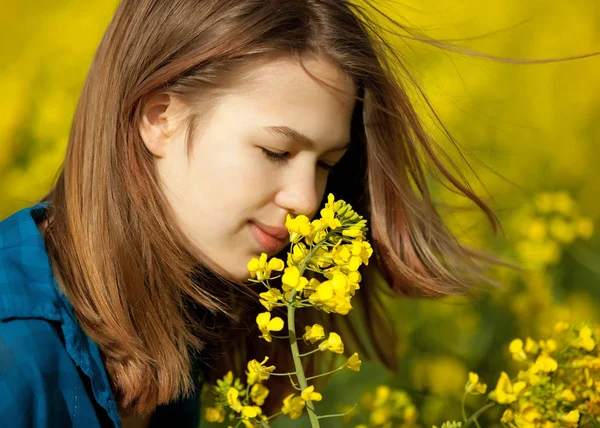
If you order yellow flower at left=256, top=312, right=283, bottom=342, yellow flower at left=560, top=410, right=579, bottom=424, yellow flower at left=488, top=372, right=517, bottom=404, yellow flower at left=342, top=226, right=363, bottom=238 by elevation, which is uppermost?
yellow flower at left=342, top=226, right=363, bottom=238

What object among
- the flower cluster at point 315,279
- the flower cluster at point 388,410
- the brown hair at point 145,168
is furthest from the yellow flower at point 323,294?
the flower cluster at point 388,410

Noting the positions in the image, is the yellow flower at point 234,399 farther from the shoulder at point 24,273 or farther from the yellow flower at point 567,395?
the yellow flower at point 567,395

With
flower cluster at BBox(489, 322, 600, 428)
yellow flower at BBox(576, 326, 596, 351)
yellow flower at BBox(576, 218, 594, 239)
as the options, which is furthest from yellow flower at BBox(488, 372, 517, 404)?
yellow flower at BBox(576, 218, 594, 239)

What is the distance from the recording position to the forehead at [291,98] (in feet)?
3.90

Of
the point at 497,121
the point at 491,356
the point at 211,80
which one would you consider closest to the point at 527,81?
the point at 497,121

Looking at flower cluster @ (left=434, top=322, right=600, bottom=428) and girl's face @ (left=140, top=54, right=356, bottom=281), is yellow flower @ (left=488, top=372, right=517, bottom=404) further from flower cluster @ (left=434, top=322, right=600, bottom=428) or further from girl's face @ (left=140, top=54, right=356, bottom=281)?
girl's face @ (left=140, top=54, right=356, bottom=281)

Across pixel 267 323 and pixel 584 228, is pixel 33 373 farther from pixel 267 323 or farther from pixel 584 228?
pixel 584 228

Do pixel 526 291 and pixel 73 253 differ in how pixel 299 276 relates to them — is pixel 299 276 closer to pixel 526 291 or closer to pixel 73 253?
pixel 73 253

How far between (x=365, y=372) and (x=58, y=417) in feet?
2.58

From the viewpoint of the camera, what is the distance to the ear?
1.26m

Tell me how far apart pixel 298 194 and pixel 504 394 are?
1.22ft

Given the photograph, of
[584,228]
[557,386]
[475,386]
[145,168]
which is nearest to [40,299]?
[145,168]

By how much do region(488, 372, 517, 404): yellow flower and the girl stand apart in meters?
0.34

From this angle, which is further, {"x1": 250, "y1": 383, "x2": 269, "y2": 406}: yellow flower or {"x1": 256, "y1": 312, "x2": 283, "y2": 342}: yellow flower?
{"x1": 250, "y1": 383, "x2": 269, "y2": 406}: yellow flower
